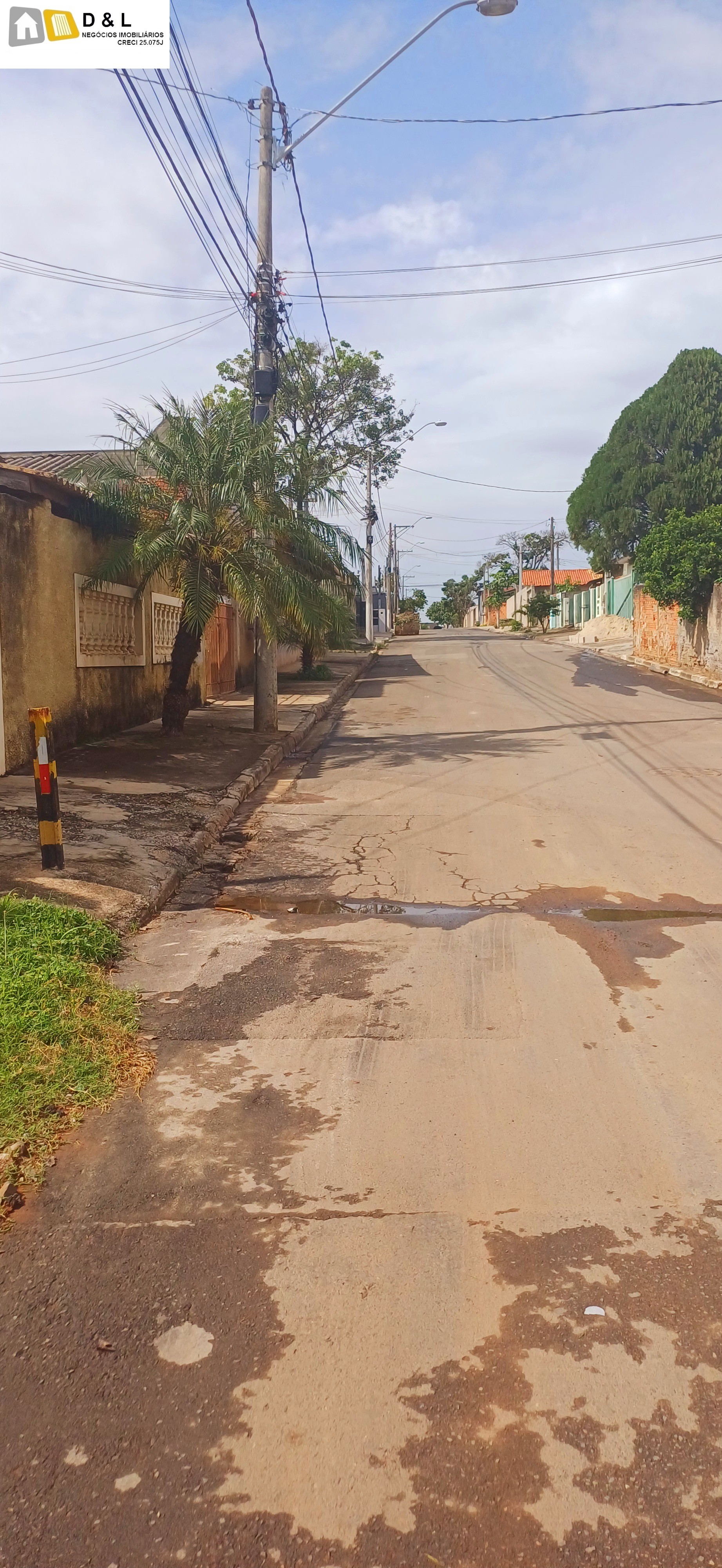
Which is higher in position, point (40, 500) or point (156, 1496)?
point (40, 500)

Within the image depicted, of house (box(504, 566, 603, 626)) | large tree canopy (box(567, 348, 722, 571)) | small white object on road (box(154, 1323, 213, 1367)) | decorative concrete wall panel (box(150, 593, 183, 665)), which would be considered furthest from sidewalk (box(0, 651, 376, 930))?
house (box(504, 566, 603, 626))

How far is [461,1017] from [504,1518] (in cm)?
289

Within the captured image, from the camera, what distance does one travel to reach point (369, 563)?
155 ft

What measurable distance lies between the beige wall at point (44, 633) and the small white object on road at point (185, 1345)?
870cm

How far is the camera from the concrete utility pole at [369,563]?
43.7m

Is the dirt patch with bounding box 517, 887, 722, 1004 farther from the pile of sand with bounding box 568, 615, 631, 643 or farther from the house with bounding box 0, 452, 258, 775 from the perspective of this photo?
the pile of sand with bounding box 568, 615, 631, 643

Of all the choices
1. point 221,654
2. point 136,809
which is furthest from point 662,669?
point 136,809

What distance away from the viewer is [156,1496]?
2.26 metres

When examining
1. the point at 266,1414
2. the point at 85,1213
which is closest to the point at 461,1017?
the point at 85,1213

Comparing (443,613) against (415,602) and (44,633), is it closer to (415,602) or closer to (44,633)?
(415,602)

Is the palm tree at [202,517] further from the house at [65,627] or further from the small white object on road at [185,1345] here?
the small white object on road at [185,1345]

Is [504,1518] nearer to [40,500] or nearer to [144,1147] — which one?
[144,1147]

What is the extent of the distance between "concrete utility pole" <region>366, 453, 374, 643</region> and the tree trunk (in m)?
28.1

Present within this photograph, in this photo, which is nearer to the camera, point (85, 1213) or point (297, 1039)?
point (85, 1213)
